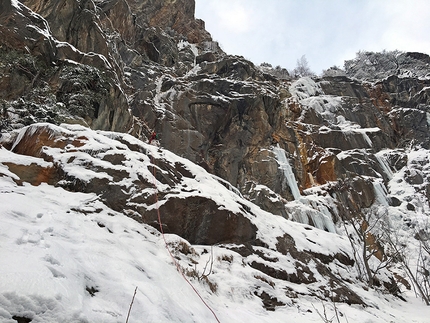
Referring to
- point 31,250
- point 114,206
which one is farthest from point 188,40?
point 31,250

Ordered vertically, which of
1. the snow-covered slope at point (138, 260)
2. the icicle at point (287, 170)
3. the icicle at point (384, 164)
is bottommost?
the snow-covered slope at point (138, 260)

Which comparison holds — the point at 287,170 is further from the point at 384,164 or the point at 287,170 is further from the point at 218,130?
the point at 384,164

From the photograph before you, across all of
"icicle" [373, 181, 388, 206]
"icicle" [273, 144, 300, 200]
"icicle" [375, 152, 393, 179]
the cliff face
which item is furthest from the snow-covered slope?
"icicle" [375, 152, 393, 179]

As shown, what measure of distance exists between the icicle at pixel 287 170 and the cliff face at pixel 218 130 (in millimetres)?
250

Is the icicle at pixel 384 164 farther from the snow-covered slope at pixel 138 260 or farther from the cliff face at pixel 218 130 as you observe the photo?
the snow-covered slope at pixel 138 260

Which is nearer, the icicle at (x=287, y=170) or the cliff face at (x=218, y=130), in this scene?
the cliff face at (x=218, y=130)

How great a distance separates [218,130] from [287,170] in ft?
22.1

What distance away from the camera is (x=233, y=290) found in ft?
19.3

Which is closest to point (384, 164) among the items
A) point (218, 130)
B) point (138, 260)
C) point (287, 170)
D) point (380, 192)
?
point (380, 192)

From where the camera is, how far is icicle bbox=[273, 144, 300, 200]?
975 inches

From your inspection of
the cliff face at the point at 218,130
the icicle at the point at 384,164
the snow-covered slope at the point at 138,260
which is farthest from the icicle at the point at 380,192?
the snow-covered slope at the point at 138,260

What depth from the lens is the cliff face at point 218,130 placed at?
303 inches

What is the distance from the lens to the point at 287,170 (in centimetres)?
2545

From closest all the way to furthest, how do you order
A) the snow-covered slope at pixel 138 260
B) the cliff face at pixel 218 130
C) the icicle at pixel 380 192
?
the snow-covered slope at pixel 138 260 < the cliff face at pixel 218 130 < the icicle at pixel 380 192
